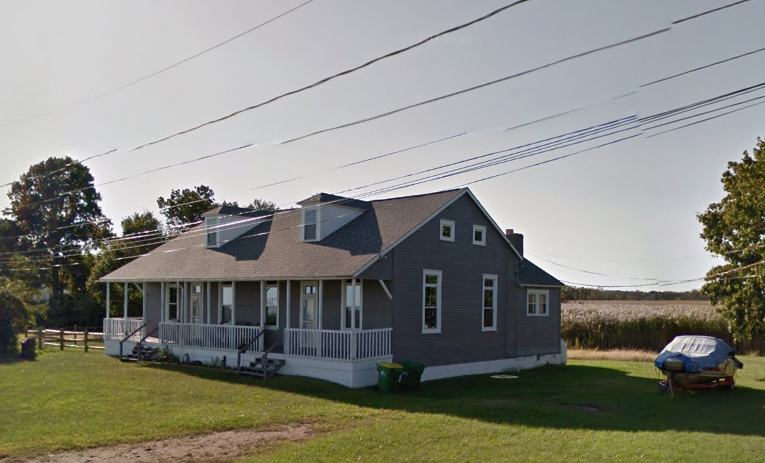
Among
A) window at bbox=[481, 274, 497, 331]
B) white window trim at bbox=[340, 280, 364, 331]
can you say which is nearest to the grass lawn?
white window trim at bbox=[340, 280, 364, 331]

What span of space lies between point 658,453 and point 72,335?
109ft

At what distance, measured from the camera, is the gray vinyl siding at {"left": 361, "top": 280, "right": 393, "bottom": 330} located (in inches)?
872

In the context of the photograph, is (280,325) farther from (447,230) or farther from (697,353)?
(697,353)

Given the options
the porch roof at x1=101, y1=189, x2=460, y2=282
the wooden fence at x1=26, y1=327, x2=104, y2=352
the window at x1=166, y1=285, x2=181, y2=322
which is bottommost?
the wooden fence at x1=26, y1=327, x2=104, y2=352

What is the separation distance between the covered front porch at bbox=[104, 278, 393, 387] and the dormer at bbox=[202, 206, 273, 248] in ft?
7.18

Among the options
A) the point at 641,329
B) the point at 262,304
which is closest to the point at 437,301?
the point at 262,304

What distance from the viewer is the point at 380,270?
20.8 m

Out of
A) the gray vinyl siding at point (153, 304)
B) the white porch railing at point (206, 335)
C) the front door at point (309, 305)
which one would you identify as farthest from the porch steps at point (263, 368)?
the gray vinyl siding at point (153, 304)

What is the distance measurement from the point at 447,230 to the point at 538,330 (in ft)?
24.9

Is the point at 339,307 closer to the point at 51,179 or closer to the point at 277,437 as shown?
the point at 277,437

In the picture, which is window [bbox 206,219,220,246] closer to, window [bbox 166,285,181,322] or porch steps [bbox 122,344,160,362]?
window [bbox 166,285,181,322]

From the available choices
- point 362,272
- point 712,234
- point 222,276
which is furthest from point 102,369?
point 712,234

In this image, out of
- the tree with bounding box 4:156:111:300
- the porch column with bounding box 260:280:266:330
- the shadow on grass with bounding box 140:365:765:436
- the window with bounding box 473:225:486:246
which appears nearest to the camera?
the shadow on grass with bounding box 140:365:765:436

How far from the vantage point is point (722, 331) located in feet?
124
